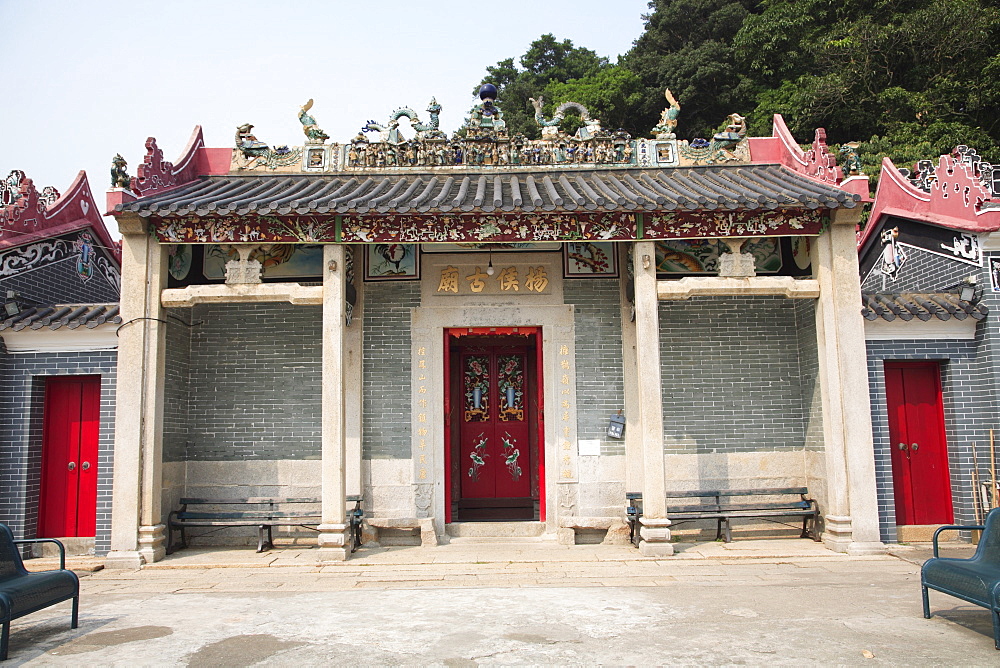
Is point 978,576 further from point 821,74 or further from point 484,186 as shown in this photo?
point 821,74

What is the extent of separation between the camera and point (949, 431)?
8203mm

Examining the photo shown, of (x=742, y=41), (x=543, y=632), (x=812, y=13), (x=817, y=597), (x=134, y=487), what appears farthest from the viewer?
(x=742, y=41)

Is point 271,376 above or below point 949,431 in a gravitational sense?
above

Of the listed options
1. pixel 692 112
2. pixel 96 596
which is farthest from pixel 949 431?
pixel 692 112

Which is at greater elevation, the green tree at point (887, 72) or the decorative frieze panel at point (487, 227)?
the green tree at point (887, 72)

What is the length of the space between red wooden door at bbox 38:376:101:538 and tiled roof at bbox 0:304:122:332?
68cm

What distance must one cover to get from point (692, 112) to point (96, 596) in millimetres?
22759

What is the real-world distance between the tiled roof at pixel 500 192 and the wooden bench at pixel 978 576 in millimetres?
3727

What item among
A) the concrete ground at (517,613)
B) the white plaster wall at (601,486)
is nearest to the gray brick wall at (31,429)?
the concrete ground at (517,613)

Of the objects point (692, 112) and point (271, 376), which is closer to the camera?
point (271, 376)

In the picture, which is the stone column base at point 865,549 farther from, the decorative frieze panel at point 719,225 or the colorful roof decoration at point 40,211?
the colorful roof decoration at point 40,211

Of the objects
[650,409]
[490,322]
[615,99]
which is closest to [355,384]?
[490,322]

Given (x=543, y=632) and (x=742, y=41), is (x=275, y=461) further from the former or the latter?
(x=742, y=41)

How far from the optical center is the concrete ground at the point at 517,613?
14.6 ft
